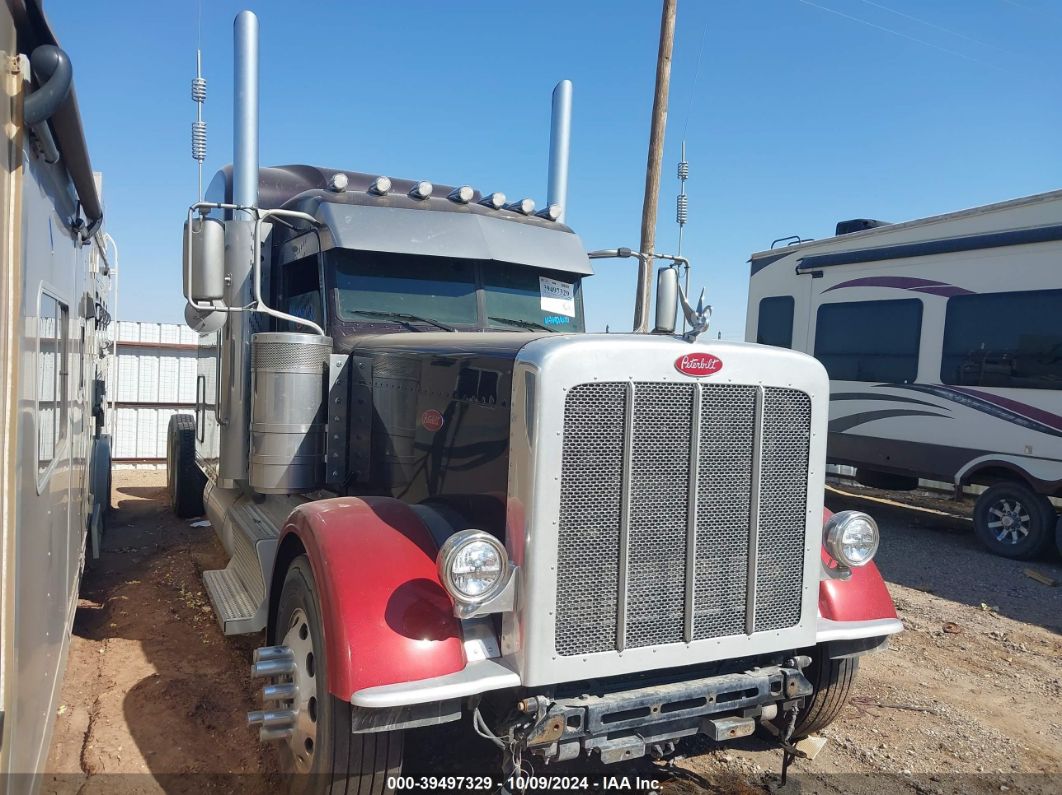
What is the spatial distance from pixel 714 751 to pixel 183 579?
4463 millimetres

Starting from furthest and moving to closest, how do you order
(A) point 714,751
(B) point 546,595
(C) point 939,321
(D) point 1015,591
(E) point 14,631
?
(C) point 939,321 → (D) point 1015,591 → (A) point 714,751 → (B) point 546,595 → (E) point 14,631

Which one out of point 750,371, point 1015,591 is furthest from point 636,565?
point 1015,591

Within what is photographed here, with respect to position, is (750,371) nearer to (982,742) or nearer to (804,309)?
(982,742)

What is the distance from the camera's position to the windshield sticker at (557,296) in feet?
16.0

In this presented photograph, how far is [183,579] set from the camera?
6.25 meters

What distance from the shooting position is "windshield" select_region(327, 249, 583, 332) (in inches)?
174

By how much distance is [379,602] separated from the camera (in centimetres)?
274

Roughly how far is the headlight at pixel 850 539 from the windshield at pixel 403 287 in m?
2.25

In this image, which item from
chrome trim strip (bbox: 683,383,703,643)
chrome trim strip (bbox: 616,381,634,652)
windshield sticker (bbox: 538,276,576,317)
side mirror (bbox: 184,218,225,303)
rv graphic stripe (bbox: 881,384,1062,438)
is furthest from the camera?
rv graphic stripe (bbox: 881,384,1062,438)

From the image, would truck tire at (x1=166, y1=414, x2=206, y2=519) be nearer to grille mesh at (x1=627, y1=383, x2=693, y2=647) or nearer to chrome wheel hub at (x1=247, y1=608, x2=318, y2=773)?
chrome wheel hub at (x1=247, y1=608, x2=318, y2=773)

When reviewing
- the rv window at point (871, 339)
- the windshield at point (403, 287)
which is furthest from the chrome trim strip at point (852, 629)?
the rv window at point (871, 339)

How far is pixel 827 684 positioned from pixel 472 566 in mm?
2014

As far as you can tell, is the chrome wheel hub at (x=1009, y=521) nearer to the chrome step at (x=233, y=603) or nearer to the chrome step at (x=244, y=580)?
the chrome step at (x=244, y=580)

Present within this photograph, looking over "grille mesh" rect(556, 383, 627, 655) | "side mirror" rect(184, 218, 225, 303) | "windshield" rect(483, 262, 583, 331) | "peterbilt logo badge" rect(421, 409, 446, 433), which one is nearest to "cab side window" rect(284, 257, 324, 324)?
"side mirror" rect(184, 218, 225, 303)
